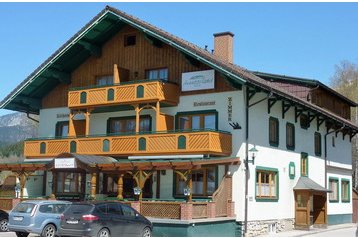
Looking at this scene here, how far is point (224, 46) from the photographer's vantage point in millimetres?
33812

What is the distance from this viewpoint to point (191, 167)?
24.1 m

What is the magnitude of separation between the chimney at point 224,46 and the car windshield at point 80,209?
53.6 ft

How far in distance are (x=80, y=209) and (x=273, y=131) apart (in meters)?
13.2

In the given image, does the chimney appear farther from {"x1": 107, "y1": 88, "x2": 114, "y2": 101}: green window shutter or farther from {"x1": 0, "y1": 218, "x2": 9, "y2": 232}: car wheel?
{"x1": 0, "y1": 218, "x2": 9, "y2": 232}: car wheel

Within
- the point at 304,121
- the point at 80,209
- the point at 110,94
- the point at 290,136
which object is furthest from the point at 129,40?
the point at 80,209

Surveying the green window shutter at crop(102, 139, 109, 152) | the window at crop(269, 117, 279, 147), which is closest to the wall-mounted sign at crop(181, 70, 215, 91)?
the window at crop(269, 117, 279, 147)

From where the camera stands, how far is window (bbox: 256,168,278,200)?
2769cm

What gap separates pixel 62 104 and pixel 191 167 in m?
12.5

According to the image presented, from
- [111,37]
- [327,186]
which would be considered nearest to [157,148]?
[111,37]

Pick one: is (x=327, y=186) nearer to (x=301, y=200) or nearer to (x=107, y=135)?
(x=301, y=200)

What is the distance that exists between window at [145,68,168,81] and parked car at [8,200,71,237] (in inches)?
405

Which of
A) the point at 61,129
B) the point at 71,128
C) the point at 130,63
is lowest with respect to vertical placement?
the point at 71,128

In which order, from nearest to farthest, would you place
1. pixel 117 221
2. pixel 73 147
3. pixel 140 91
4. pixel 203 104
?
pixel 117 221, pixel 203 104, pixel 140 91, pixel 73 147

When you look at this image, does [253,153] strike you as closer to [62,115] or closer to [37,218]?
[37,218]
